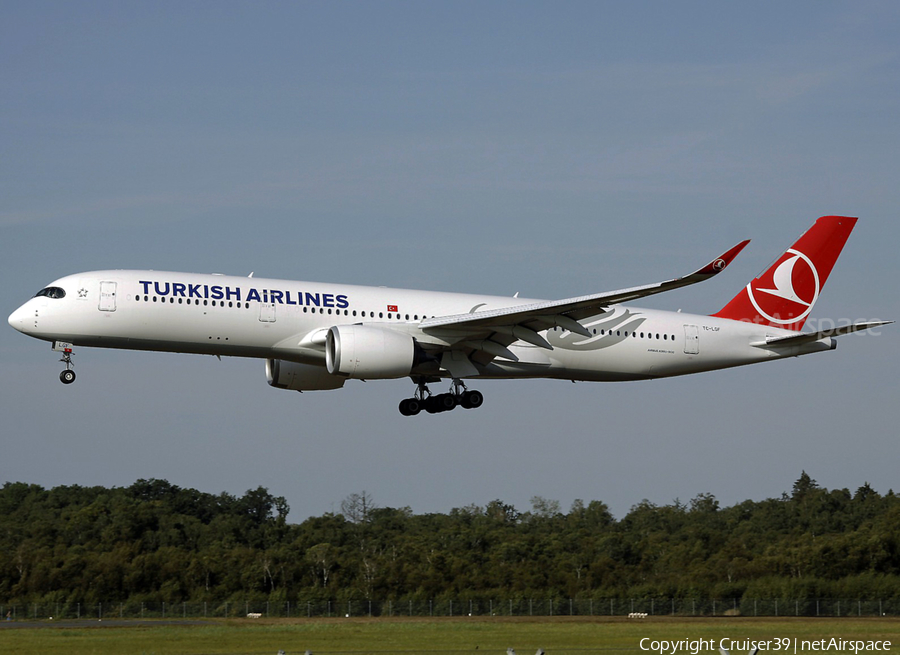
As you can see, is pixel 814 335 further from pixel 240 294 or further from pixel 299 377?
pixel 240 294

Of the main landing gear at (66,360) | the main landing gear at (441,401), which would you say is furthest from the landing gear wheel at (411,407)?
the main landing gear at (66,360)

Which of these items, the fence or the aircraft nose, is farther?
the fence

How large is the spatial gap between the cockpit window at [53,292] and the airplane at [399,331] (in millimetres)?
42

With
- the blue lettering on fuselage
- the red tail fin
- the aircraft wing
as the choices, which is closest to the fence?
the red tail fin

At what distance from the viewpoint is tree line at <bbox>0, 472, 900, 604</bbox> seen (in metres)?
60.7

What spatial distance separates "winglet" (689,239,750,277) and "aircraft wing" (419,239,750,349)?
1.45 meters

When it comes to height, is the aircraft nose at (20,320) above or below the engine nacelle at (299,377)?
above

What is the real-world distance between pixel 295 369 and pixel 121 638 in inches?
410

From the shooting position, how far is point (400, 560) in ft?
217

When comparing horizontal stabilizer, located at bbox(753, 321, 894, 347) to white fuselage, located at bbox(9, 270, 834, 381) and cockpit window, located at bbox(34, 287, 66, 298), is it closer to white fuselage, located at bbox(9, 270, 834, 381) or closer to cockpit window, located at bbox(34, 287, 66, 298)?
white fuselage, located at bbox(9, 270, 834, 381)

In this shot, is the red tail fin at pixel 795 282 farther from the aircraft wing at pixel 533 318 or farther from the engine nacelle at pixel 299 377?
the engine nacelle at pixel 299 377

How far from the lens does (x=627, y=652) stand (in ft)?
104

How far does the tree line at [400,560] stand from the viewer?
60.7 metres

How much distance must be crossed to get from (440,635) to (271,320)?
1160 centimetres
